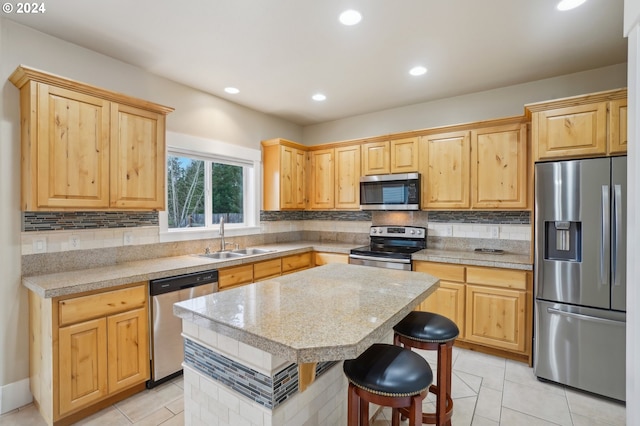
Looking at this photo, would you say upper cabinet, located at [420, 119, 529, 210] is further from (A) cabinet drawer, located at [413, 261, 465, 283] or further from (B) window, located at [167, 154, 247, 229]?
(B) window, located at [167, 154, 247, 229]

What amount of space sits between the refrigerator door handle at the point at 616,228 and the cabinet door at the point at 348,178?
2494 millimetres

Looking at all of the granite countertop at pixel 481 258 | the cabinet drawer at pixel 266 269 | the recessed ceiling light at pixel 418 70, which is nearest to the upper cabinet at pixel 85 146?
the cabinet drawer at pixel 266 269

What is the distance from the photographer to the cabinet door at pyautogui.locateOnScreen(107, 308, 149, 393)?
87.0 inches

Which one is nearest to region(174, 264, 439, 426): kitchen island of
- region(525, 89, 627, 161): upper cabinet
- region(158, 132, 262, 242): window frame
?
region(158, 132, 262, 242): window frame

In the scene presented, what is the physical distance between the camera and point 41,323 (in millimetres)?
2082

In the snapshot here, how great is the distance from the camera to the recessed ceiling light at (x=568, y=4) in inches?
78.5

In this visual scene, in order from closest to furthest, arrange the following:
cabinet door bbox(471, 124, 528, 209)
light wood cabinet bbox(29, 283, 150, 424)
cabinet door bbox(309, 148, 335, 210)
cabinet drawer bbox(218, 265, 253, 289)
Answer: light wood cabinet bbox(29, 283, 150, 424)
cabinet drawer bbox(218, 265, 253, 289)
cabinet door bbox(471, 124, 528, 209)
cabinet door bbox(309, 148, 335, 210)

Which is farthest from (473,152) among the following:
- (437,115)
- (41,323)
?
(41,323)

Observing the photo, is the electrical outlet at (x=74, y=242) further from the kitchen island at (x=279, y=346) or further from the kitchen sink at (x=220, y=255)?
the kitchen island at (x=279, y=346)

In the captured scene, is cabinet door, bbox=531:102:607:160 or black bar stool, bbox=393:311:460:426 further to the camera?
cabinet door, bbox=531:102:607:160

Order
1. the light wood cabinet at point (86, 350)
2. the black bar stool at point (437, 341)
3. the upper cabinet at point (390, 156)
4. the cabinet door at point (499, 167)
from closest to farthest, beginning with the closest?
the black bar stool at point (437, 341), the light wood cabinet at point (86, 350), the cabinet door at point (499, 167), the upper cabinet at point (390, 156)

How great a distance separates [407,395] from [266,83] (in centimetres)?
310

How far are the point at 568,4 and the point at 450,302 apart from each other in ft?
8.39

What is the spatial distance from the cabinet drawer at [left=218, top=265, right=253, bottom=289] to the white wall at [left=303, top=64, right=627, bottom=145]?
2.49 meters
